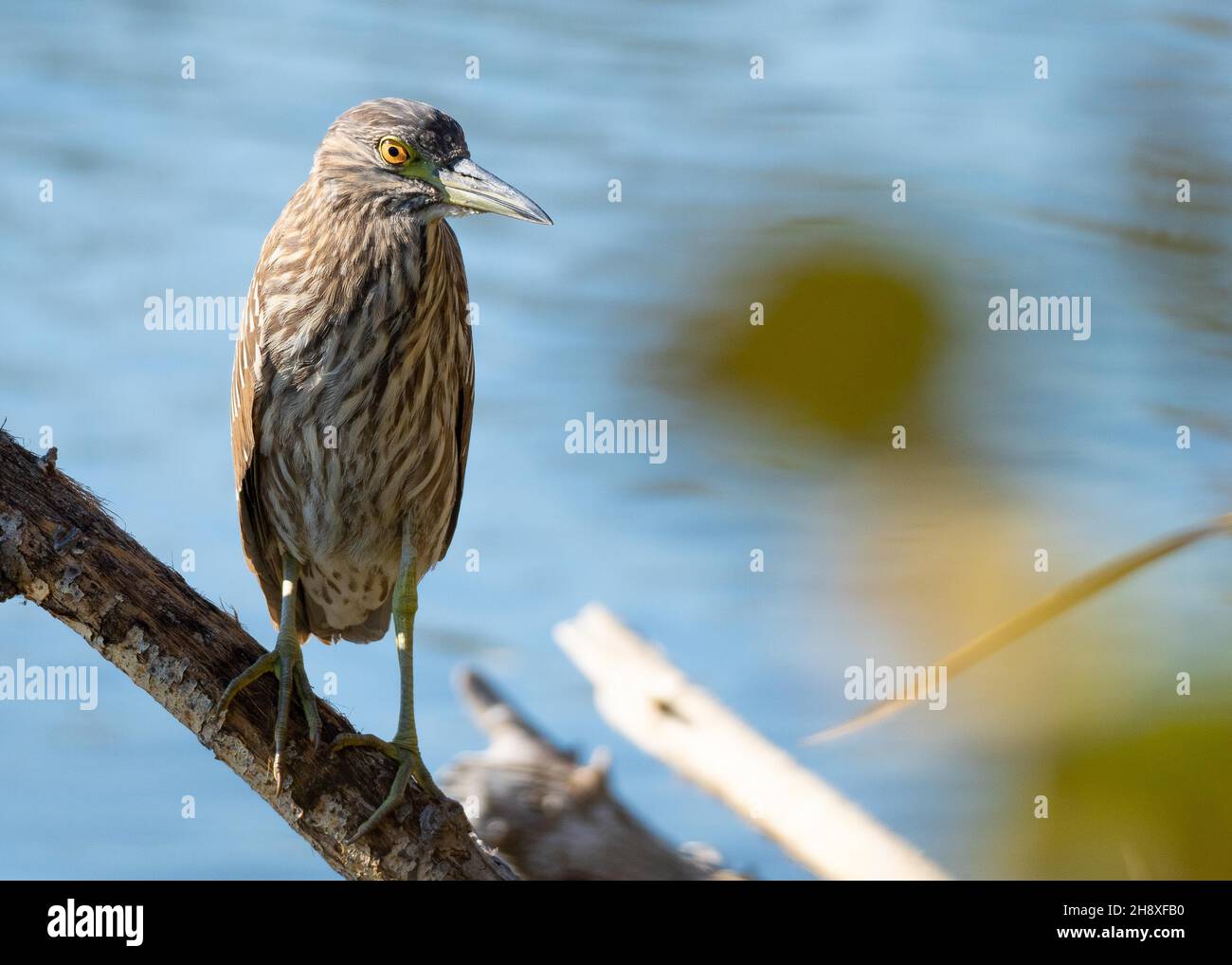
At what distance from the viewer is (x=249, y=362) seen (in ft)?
8.84

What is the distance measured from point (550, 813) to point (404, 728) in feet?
1.27

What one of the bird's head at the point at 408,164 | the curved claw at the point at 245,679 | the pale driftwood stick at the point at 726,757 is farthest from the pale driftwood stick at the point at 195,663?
the bird's head at the point at 408,164

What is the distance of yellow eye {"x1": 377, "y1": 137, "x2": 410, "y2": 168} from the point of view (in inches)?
100

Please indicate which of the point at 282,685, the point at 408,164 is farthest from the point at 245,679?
the point at 408,164

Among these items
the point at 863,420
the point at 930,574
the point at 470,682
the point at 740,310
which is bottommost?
the point at 470,682

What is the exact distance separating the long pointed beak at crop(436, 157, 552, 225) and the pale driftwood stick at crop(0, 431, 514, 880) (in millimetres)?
952

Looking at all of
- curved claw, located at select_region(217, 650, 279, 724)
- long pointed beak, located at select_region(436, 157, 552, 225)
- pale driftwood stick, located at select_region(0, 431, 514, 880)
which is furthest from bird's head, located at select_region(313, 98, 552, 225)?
curved claw, located at select_region(217, 650, 279, 724)

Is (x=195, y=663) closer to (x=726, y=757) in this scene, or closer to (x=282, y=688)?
(x=282, y=688)
